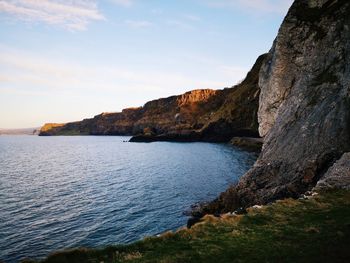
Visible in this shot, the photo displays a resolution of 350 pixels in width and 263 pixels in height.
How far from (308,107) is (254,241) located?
31348 mm

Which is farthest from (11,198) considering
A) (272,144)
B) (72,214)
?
(272,144)

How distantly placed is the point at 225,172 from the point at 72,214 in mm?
39792

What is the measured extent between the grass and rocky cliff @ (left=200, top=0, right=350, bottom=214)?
361 inches

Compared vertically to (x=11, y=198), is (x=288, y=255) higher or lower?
higher

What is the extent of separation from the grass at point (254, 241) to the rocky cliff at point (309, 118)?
9.18 m

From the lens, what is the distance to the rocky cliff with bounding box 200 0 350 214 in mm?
35156

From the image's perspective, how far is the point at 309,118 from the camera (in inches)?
1640

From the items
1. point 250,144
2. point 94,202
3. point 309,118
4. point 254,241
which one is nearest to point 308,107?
point 309,118

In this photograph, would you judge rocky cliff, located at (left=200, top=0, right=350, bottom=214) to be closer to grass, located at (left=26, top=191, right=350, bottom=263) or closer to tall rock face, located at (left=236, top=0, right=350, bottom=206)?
tall rock face, located at (left=236, top=0, right=350, bottom=206)

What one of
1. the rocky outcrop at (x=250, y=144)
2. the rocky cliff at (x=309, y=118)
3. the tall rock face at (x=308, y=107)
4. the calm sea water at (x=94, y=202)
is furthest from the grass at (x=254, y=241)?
the rocky outcrop at (x=250, y=144)

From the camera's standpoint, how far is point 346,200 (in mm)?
23875

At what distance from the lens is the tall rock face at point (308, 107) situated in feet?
118

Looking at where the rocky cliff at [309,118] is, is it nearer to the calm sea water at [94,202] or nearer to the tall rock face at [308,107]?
the tall rock face at [308,107]

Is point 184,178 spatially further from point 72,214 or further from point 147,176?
point 72,214
